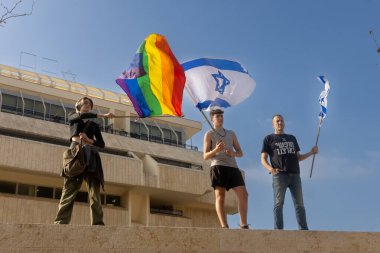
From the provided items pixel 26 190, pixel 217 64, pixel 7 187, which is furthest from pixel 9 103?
pixel 217 64

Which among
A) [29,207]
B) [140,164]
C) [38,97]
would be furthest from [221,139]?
[38,97]

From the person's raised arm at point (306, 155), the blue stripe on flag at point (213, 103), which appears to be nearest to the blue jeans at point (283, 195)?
the person's raised arm at point (306, 155)

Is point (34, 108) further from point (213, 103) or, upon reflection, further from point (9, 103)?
point (213, 103)

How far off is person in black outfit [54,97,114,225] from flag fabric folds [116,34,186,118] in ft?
5.63

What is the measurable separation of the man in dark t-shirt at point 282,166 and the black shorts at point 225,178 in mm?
614

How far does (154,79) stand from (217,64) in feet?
4.59

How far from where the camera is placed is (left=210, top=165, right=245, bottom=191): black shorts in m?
7.13

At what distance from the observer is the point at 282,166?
7637 mm

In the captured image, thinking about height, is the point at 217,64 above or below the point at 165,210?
below

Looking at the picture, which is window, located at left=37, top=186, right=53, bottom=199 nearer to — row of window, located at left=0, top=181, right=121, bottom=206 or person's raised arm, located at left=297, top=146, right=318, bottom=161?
row of window, located at left=0, top=181, right=121, bottom=206

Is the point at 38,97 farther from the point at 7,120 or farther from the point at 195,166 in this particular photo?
the point at 195,166

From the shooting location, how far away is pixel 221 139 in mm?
7336

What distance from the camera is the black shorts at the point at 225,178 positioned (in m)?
7.13

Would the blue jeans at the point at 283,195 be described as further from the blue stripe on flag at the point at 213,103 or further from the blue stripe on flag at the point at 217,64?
the blue stripe on flag at the point at 217,64
